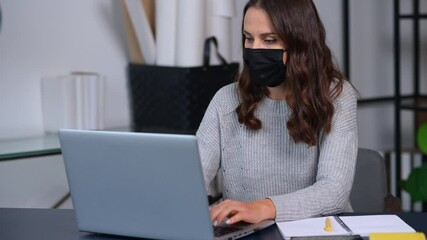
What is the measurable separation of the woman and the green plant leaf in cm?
138

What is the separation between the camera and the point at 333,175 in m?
1.89

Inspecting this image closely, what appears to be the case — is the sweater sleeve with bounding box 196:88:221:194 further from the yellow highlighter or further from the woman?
the yellow highlighter

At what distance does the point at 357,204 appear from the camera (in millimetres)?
2307

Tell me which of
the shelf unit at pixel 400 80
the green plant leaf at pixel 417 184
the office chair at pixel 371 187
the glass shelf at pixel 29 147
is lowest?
the green plant leaf at pixel 417 184

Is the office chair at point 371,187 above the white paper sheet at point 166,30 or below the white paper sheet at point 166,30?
below

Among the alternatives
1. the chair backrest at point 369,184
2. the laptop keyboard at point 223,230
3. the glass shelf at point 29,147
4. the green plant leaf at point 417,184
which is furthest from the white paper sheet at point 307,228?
the green plant leaf at point 417,184

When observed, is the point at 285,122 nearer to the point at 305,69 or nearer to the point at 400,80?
the point at 305,69

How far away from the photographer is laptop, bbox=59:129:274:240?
1.53m

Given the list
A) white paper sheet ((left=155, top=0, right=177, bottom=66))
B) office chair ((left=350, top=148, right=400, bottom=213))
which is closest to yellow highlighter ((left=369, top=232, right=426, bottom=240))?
office chair ((left=350, top=148, right=400, bottom=213))

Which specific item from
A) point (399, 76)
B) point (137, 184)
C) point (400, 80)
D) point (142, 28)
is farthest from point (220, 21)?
point (137, 184)

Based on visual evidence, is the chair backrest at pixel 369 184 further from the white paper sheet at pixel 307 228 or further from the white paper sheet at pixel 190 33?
the white paper sheet at pixel 190 33

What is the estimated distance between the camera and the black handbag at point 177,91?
2.80 m

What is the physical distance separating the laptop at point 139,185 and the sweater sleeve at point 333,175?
10cm

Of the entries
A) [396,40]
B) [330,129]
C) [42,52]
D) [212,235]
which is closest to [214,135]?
[330,129]
